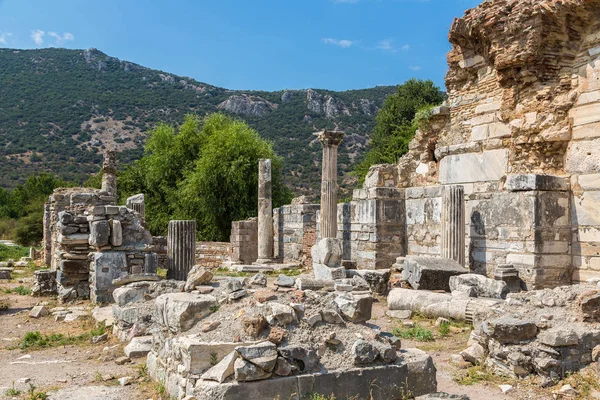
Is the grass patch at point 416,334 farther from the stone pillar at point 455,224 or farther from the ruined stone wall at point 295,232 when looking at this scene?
the ruined stone wall at point 295,232

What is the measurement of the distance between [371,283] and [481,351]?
4.84m

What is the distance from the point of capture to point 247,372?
4.10m

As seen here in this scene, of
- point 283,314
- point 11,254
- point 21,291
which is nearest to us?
point 283,314

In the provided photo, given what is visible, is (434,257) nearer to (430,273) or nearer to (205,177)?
(430,273)

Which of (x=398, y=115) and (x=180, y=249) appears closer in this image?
(x=180, y=249)

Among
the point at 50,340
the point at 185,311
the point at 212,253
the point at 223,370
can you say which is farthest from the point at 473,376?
the point at 212,253

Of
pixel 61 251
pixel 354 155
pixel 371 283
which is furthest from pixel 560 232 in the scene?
pixel 354 155

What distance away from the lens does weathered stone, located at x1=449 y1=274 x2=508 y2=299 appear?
848cm

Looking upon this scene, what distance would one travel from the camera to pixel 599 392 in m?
4.89

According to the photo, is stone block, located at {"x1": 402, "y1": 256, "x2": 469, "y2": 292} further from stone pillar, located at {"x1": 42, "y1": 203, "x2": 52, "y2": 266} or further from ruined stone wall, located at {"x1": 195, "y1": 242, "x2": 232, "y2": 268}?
stone pillar, located at {"x1": 42, "y1": 203, "x2": 52, "y2": 266}

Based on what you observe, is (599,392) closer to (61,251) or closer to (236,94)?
(61,251)

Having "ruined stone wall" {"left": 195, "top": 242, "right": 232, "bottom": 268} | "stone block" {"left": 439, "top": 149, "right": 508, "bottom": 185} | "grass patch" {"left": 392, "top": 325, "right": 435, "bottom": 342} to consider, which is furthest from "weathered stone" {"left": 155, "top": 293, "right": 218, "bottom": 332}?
"ruined stone wall" {"left": 195, "top": 242, "right": 232, "bottom": 268}

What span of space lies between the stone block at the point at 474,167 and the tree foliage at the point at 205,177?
1437 cm

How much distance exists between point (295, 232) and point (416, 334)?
1211 cm
